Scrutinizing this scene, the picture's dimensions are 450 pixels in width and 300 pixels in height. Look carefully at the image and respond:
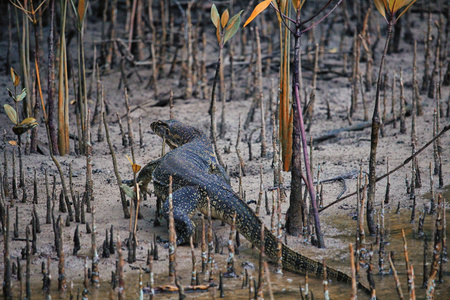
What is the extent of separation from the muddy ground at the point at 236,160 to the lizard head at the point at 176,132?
716mm

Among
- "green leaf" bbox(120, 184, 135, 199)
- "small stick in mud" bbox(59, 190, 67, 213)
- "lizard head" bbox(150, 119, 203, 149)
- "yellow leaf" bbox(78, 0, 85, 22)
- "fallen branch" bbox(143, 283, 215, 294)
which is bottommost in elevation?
"fallen branch" bbox(143, 283, 215, 294)

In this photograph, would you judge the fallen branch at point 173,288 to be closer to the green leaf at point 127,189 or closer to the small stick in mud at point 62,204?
the green leaf at point 127,189

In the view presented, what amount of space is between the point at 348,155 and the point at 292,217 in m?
2.60

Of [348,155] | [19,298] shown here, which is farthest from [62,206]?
[348,155]

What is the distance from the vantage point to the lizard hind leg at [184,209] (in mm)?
4328

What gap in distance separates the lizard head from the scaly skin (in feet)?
1.26

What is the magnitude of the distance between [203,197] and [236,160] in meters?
2.18

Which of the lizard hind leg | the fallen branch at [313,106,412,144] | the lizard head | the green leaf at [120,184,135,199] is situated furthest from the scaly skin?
the fallen branch at [313,106,412,144]

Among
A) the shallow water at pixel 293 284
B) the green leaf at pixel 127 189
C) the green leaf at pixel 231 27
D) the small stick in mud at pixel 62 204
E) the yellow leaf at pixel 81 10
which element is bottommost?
the shallow water at pixel 293 284

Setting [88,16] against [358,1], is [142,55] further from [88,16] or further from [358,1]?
[358,1]

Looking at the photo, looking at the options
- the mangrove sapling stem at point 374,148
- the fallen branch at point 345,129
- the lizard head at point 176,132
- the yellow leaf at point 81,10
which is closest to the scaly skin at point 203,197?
the lizard head at point 176,132

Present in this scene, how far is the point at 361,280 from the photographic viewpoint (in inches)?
147

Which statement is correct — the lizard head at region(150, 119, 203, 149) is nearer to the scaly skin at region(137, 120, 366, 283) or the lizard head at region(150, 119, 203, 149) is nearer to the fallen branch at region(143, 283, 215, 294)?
the scaly skin at region(137, 120, 366, 283)

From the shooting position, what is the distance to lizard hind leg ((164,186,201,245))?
4.33 m
